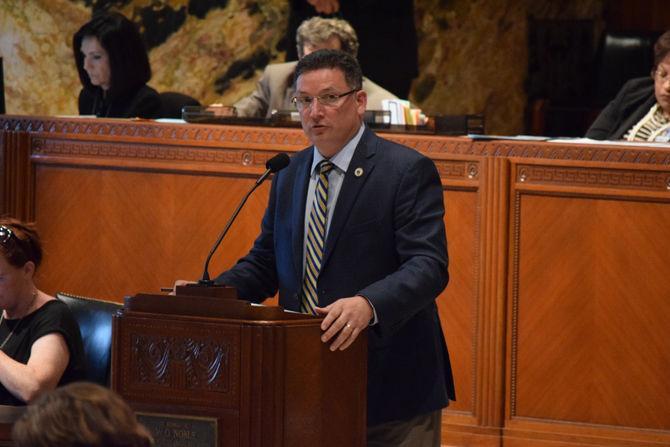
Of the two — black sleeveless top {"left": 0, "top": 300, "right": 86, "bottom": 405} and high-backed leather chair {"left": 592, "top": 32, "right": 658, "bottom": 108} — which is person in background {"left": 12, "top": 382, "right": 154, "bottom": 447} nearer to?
black sleeveless top {"left": 0, "top": 300, "right": 86, "bottom": 405}

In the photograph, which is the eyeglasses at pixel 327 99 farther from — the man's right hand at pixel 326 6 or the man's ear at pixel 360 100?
the man's right hand at pixel 326 6

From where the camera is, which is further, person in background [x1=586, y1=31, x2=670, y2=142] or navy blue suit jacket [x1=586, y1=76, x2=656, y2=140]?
navy blue suit jacket [x1=586, y1=76, x2=656, y2=140]

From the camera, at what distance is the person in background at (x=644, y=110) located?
18.6 feet

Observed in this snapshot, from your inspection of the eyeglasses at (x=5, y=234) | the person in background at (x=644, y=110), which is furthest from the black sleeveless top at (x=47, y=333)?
the person in background at (x=644, y=110)

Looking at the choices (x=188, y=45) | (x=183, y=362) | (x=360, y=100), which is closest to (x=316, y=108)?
(x=360, y=100)

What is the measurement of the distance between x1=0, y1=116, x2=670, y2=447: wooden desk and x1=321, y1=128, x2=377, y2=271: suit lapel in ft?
5.95

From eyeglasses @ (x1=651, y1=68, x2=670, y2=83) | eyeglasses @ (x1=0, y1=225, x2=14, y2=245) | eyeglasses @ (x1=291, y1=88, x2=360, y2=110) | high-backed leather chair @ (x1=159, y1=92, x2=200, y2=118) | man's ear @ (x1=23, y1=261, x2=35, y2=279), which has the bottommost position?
man's ear @ (x1=23, y1=261, x2=35, y2=279)

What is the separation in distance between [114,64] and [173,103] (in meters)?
0.35

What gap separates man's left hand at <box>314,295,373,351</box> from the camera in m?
3.00

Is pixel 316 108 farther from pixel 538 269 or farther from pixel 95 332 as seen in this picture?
pixel 538 269

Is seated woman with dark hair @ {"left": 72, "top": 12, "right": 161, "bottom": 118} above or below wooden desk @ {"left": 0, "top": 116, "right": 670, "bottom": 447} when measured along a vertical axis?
above

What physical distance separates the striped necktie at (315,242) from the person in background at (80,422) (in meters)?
1.30

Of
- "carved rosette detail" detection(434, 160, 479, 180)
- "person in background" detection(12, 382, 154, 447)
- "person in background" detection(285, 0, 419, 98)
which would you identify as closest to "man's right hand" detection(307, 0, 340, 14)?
"person in background" detection(285, 0, 419, 98)

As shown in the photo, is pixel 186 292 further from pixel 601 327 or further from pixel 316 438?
pixel 601 327
